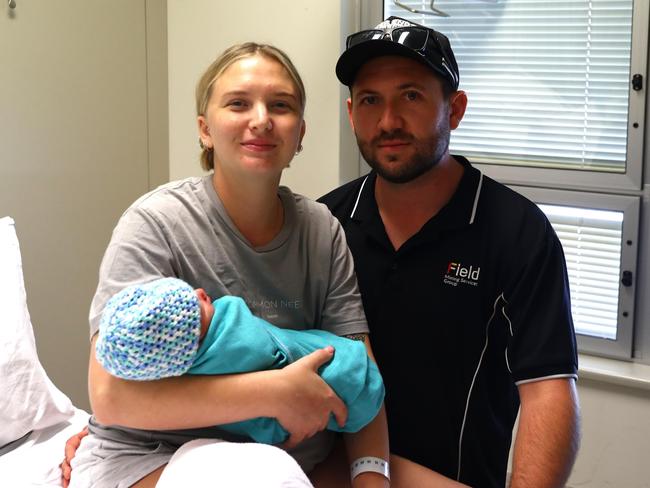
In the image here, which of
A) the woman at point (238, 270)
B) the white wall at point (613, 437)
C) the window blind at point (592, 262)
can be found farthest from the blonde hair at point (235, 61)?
the white wall at point (613, 437)

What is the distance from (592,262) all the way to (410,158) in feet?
3.76

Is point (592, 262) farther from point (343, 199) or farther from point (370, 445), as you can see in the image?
point (370, 445)

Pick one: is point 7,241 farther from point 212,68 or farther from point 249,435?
point 249,435

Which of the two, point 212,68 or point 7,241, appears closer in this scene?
point 212,68

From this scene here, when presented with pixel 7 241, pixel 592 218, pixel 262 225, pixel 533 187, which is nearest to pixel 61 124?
pixel 7 241

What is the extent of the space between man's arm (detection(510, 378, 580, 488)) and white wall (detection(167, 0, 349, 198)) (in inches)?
56.9

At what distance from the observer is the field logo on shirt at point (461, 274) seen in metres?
1.70

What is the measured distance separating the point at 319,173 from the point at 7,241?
4.13 ft

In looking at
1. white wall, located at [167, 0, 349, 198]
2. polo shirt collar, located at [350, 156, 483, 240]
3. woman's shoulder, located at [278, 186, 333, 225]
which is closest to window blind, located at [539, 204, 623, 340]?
white wall, located at [167, 0, 349, 198]

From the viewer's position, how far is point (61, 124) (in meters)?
2.57

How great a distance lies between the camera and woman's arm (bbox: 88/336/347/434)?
1.27 metres

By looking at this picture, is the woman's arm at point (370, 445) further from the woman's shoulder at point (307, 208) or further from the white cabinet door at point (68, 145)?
the white cabinet door at point (68, 145)

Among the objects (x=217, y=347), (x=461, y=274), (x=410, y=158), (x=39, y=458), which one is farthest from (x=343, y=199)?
(x=39, y=458)

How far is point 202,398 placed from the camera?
127 cm
